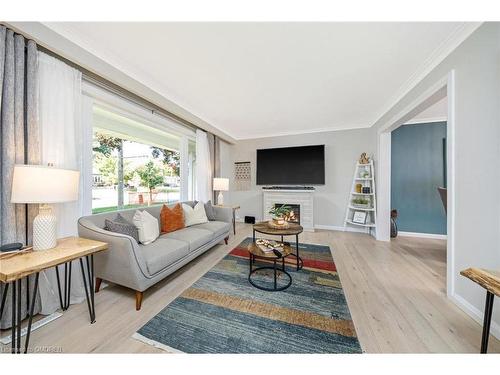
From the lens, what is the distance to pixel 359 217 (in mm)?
3902

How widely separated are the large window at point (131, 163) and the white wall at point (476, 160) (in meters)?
3.69

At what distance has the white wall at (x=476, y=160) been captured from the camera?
1.30 metres

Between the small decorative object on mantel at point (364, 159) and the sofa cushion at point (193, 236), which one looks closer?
the sofa cushion at point (193, 236)

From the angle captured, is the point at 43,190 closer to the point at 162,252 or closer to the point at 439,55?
the point at 162,252

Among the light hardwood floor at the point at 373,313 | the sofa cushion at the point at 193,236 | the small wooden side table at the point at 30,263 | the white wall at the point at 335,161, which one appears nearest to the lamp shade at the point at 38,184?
the small wooden side table at the point at 30,263

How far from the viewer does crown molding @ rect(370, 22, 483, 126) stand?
4.83 ft

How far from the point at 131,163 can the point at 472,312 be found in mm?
4108

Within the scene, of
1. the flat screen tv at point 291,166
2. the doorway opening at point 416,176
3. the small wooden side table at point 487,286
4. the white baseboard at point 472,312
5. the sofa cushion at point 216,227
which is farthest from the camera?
the flat screen tv at point 291,166

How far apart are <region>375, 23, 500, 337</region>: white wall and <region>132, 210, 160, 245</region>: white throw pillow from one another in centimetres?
301

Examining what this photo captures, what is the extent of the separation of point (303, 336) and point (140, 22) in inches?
108

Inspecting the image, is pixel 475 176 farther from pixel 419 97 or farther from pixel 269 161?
pixel 269 161

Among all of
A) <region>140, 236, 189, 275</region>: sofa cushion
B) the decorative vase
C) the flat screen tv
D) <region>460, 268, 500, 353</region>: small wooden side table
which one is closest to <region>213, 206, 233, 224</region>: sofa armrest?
the decorative vase

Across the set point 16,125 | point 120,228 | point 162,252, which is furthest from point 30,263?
point 16,125

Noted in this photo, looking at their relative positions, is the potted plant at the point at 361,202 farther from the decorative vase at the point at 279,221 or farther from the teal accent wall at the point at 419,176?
the decorative vase at the point at 279,221
